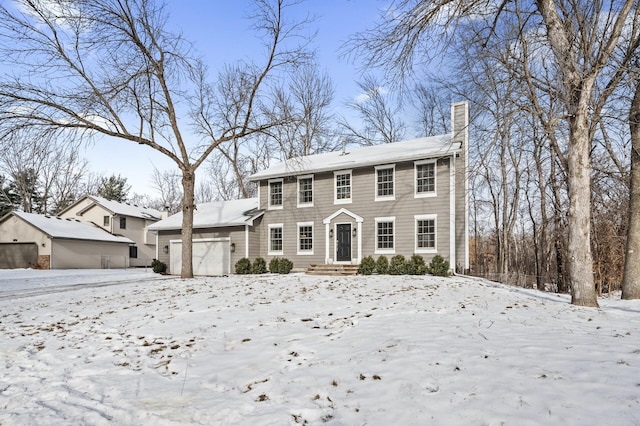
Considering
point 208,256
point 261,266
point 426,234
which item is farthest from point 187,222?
point 426,234

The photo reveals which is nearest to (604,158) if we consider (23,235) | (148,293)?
(148,293)

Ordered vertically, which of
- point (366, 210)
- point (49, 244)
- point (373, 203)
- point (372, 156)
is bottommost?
point (49, 244)

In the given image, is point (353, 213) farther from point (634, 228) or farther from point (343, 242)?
point (634, 228)

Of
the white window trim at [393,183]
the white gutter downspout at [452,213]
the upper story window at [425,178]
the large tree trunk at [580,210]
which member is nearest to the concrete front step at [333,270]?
the white window trim at [393,183]

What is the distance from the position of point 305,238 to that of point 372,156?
215 inches

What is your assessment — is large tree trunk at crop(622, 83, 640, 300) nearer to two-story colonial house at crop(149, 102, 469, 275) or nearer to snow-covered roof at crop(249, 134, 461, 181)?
two-story colonial house at crop(149, 102, 469, 275)

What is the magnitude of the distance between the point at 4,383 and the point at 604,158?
21647 mm

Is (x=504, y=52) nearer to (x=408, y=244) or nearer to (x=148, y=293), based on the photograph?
(x=408, y=244)

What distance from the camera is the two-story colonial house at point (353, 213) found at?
17.3 m

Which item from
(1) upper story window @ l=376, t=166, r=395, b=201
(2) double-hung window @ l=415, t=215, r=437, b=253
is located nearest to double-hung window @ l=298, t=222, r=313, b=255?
(1) upper story window @ l=376, t=166, r=395, b=201

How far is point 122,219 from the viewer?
121 ft

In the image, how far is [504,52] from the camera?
10586 mm

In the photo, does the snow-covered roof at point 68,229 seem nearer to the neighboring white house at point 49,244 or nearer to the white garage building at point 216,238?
the neighboring white house at point 49,244

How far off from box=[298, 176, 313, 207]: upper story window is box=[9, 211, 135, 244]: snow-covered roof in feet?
68.2
